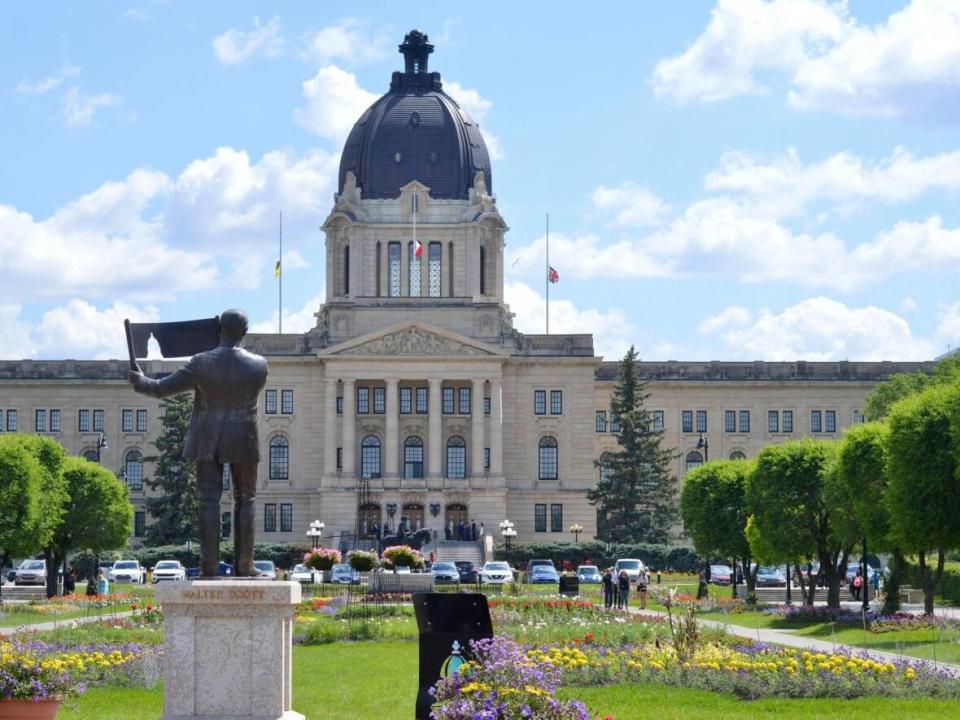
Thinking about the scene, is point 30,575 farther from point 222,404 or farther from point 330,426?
point 222,404

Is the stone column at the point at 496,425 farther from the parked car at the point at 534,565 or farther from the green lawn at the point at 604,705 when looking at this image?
the green lawn at the point at 604,705

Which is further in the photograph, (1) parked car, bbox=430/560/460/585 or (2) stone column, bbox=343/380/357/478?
(2) stone column, bbox=343/380/357/478

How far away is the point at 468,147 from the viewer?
118 metres

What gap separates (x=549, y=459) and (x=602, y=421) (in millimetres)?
11406

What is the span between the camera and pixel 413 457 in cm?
11069

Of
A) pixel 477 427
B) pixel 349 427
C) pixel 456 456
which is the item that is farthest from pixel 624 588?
pixel 456 456

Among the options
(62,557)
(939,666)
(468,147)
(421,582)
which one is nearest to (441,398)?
(468,147)

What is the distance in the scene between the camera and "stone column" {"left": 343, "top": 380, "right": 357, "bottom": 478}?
108m

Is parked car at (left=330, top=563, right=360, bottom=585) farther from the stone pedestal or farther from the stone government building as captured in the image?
the stone pedestal

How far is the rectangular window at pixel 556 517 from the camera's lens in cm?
11056

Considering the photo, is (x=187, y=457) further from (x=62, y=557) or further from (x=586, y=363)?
(x=586, y=363)

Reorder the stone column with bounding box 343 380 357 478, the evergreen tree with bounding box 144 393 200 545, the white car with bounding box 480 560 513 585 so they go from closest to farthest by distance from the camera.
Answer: the white car with bounding box 480 560 513 585, the evergreen tree with bounding box 144 393 200 545, the stone column with bounding box 343 380 357 478

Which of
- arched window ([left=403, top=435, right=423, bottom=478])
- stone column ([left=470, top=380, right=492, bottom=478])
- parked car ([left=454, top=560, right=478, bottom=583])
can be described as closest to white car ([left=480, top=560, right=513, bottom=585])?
parked car ([left=454, top=560, right=478, bottom=583])

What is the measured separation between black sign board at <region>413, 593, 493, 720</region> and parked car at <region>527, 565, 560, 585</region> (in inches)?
2413
